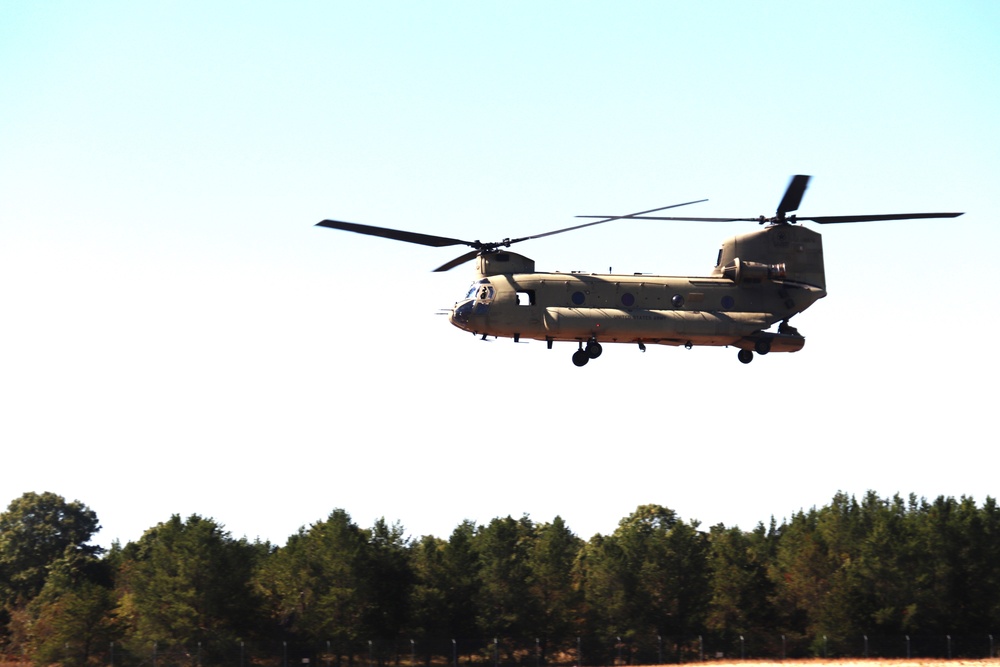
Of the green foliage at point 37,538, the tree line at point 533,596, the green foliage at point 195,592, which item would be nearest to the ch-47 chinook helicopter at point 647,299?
the tree line at point 533,596

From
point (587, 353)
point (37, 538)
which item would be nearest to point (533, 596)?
point (587, 353)

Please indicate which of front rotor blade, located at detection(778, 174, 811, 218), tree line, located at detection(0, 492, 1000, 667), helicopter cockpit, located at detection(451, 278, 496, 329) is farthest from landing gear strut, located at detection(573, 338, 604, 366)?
tree line, located at detection(0, 492, 1000, 667)

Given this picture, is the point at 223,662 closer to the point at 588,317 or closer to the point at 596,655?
the point at 596,655

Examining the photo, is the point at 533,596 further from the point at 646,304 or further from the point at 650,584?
the point at 646,304

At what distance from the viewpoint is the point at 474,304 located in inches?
1809

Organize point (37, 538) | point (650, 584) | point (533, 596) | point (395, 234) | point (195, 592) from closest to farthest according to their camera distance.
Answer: point (395, 234), point (195, 592), point (533, 596), point (650, 584), point (37, 538)

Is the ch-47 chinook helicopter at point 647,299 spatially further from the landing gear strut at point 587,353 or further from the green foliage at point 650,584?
the green foliage at point 650,584

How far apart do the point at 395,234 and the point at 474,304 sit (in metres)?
4.05

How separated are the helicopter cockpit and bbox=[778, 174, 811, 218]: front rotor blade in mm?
12926

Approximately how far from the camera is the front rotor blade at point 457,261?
47656 millimetres

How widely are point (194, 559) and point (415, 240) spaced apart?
4743 cm

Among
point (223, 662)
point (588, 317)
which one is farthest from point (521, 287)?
point (223, 662)

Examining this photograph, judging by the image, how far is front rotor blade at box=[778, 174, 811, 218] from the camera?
4878 centimetres

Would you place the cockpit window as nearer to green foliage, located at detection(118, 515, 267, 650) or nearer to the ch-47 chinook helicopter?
the ch-47 chinook helicopter
